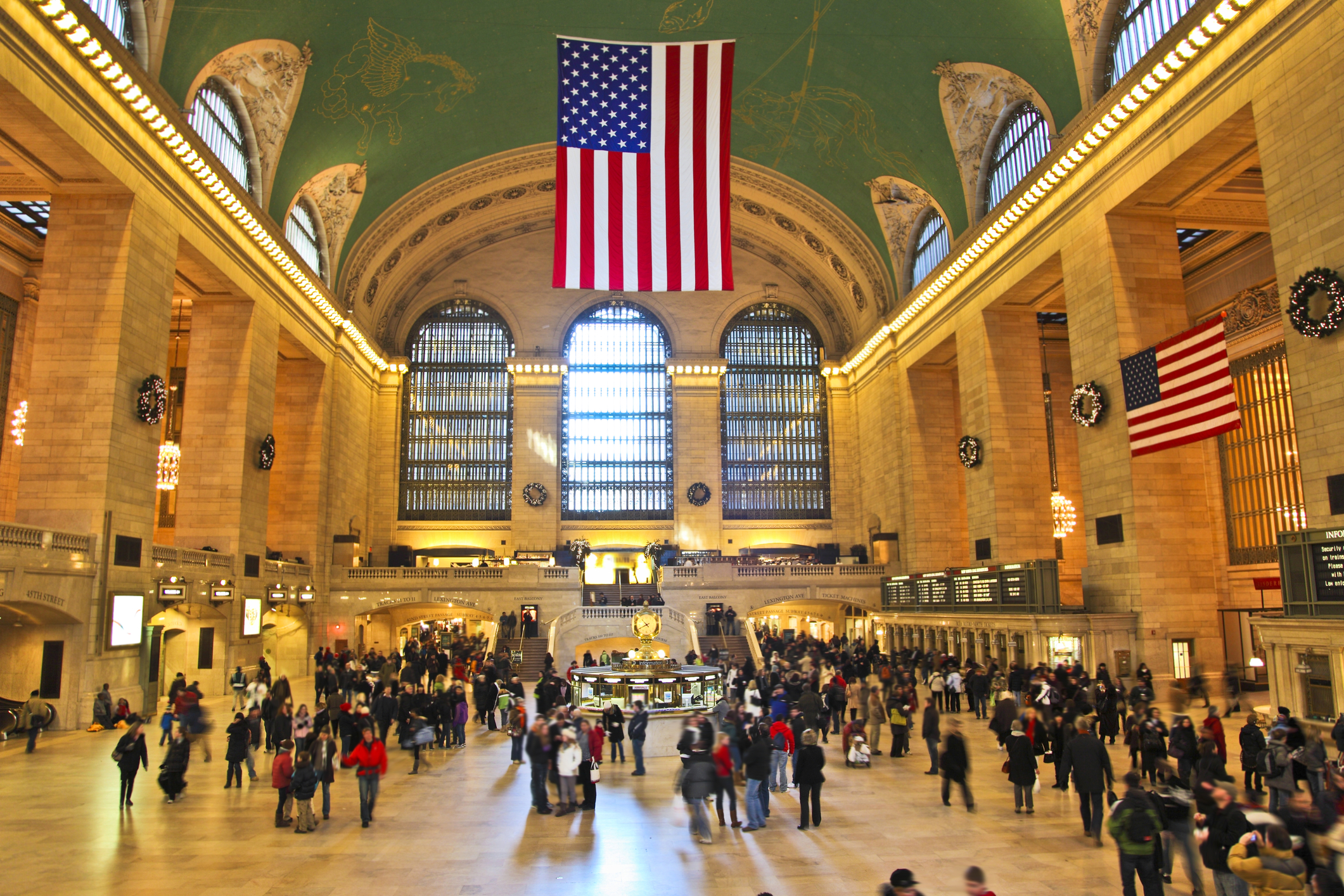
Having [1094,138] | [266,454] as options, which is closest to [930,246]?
[1094,138]

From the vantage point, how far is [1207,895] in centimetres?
741

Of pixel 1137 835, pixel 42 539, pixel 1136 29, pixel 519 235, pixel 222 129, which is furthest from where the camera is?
pixel 519 235

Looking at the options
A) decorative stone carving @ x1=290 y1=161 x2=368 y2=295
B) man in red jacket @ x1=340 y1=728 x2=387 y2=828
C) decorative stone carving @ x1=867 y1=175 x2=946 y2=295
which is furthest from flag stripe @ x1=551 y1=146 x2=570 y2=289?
decorative stone carving @ x1=867 y1=175 x2=946 y2=295

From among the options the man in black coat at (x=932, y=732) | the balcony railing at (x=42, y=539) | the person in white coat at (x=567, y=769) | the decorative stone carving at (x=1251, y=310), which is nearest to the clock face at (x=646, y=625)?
the man in black coat at (x=932, y=732)

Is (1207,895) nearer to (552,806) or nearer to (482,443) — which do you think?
(552,806)

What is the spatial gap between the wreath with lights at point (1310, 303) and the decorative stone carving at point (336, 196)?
26.0m

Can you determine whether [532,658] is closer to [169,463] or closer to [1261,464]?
[169,463]

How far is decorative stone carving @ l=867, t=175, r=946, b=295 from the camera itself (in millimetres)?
31516

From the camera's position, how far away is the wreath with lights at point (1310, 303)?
44.8 feet

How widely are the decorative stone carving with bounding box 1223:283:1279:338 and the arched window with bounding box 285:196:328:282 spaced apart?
28.0 metres

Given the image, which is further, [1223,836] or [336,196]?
[336,196]

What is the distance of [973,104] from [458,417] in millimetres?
25693

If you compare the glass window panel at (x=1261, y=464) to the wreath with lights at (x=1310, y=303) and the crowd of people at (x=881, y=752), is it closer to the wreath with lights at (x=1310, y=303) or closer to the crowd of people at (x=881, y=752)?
the crowd of people at (x=881, y=752)

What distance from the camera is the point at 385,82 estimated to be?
26.7m
